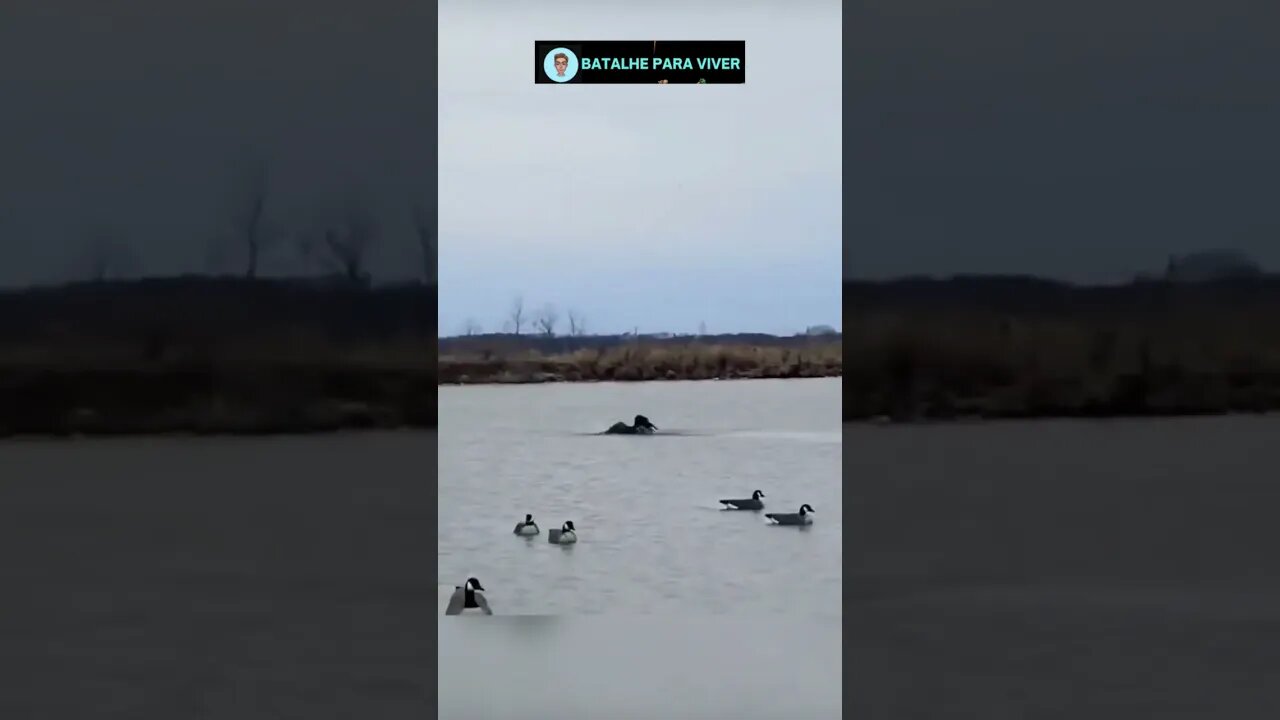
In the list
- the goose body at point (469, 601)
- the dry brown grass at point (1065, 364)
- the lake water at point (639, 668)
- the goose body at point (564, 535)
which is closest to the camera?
the dry brown grass at point (1065, 364)

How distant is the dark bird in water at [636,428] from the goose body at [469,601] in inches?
30.9

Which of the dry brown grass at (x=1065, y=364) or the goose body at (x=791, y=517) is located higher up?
the dry brown grass at (x=1065, y=364)

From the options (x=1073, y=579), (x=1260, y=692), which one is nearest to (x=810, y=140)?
(x=1073, y=579)

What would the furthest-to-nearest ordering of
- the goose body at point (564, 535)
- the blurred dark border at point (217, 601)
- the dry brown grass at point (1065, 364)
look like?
1. the goose body at point (564, 535)
2. the dry brown grass at point (1065, 364)
3. the blurred dark border at point (217, 601)

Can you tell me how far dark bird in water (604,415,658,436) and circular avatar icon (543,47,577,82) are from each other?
1.33 meters

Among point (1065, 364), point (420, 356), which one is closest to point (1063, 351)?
point (1065, 364)

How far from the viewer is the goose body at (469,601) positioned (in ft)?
16.3

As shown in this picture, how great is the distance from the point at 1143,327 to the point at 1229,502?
585 mm

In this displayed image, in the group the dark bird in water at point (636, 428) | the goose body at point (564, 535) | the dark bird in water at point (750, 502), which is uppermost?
the dark bird in water at point (636, 428)

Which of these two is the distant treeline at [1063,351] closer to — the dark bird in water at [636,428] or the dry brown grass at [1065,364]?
the dry brown grass at [1065,364]

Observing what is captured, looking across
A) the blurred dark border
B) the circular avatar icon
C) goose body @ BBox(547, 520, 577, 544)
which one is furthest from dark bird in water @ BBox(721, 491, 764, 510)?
the blurred dark border

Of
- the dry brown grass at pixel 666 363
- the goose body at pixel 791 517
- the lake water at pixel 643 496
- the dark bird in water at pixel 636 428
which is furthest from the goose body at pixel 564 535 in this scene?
the goose body at pixel 791 517

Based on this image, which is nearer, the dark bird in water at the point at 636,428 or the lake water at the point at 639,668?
the lake water at the point at 639,668

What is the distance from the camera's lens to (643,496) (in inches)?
213
